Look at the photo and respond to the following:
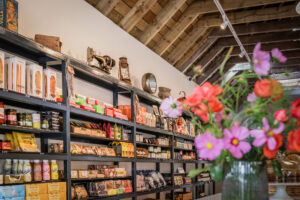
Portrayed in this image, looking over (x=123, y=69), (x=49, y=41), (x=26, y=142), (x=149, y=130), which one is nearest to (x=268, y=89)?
(x=26, y=142)

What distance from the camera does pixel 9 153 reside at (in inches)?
124

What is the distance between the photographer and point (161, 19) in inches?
269

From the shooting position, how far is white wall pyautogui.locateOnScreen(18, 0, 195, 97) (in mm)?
4062

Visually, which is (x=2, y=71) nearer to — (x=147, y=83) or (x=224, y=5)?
(x=147, y=83)

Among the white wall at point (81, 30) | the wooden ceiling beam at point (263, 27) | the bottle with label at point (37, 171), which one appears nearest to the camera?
the bottle with label at point (37, 171)

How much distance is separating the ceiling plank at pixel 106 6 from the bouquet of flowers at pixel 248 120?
4.35 meters

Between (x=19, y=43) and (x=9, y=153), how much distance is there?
975mm

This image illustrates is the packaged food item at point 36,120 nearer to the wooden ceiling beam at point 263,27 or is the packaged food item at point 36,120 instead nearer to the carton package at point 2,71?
the carton package at point 2,71

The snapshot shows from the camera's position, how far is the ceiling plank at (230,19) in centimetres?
756

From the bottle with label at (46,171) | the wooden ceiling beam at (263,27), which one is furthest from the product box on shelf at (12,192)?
the wooden ceiling beam at (263,27)

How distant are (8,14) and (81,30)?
5.67 feet

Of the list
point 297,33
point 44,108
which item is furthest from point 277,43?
point 44,108

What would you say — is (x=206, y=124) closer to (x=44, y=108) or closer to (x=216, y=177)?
(x=216, y=177)

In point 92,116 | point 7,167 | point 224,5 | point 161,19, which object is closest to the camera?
point 7,167
